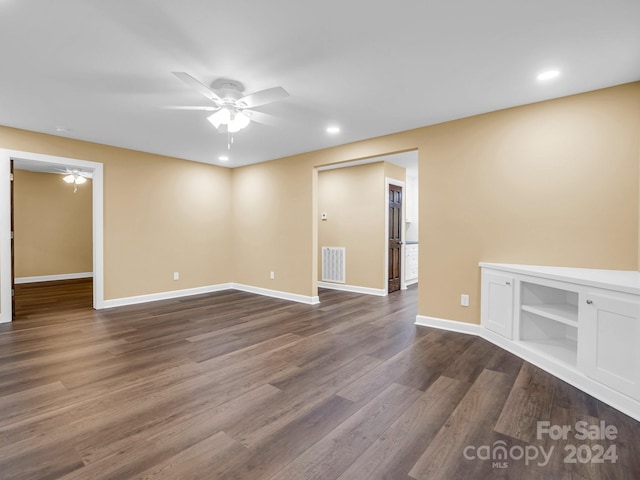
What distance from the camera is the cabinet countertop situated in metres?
2.09

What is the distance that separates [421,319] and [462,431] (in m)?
2.16

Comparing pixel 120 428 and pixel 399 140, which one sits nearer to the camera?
pixel 120 428

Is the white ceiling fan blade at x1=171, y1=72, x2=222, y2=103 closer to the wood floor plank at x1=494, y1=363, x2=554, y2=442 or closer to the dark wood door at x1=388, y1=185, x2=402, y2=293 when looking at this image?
the wood floor plank at x1=494, y1=363, x2=554, y2=442

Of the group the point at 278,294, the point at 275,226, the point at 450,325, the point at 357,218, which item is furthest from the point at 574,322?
the point at 275,226

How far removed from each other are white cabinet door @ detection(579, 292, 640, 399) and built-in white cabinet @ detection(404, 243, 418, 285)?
14.2 feet

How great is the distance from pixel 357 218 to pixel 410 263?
182cm

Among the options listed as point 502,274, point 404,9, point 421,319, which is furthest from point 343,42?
point 421,319

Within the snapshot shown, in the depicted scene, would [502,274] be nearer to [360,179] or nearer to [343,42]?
[343,42]

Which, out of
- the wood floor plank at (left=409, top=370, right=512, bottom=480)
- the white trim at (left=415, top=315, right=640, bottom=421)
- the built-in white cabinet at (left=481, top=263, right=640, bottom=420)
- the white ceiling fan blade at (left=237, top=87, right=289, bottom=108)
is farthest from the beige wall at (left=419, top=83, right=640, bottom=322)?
the white ceiling fan blade at (left=237, top=87, right=289, bottom=108)

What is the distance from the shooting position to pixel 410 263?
700 centimetres

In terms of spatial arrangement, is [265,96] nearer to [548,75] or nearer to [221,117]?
[221,117]

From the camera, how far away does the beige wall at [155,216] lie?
4797 mm

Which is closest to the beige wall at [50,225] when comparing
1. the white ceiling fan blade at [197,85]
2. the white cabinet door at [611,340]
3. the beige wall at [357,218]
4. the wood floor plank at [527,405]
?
the beige wall at [357,218]

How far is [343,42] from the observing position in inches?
87.7
